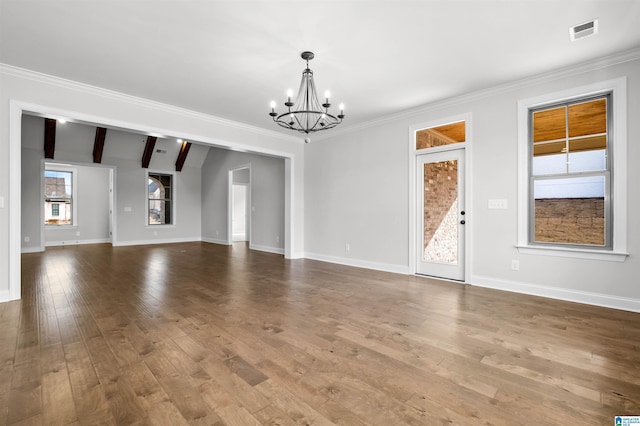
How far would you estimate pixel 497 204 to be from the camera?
4105 millimetres

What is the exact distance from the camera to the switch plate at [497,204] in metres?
4.05

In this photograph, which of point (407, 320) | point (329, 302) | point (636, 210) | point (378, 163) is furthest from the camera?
point (378, 163)

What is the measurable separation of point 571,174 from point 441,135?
178cm

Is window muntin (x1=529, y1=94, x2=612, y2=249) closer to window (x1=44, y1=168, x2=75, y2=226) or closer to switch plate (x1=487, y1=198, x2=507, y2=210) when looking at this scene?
switch plate (x1=487, y1=198, x2=507, y2=210)

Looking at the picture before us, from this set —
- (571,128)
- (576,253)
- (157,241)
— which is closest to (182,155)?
(157,241)

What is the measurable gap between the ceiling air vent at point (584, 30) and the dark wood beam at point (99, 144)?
31.0 feet

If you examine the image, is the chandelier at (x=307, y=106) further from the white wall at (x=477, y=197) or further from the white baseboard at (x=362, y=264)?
the white baseboard at (x=362, y=264)

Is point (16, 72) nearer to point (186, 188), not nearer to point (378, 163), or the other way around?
point (378, 163)

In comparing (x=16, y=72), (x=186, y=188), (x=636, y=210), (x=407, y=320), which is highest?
(x=16, y=72)

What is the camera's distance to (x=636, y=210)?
125 inches

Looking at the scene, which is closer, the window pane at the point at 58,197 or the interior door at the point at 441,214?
the interior door at the point at 441,214

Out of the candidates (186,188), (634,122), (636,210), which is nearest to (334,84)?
(634,122)

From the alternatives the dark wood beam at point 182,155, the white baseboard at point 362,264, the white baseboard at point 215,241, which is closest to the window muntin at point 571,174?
the white baseboard at point 362,264

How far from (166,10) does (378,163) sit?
388 cm
